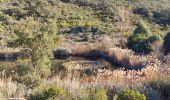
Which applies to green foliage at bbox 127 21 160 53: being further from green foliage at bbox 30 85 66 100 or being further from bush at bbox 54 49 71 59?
green foliage at bbox 30 85 66 100

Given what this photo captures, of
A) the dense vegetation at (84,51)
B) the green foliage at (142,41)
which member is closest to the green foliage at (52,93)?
the dense vegetation at (84,51)

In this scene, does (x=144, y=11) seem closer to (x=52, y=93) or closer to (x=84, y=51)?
(x=84, y=51)

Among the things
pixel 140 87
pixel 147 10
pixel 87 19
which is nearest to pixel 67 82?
pixel 140 87

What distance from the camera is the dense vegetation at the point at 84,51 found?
36.4 feet

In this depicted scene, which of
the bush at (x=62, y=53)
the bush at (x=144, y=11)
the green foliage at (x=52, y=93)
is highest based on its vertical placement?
the green foliage at (x=52, y=93)

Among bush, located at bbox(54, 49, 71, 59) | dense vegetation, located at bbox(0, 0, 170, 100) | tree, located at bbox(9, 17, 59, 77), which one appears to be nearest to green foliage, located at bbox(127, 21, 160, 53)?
dense vegetation, located at bbox(0, 0, 170, 100)

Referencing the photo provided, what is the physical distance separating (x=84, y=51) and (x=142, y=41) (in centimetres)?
383

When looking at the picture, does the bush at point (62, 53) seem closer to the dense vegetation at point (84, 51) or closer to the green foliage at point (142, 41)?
the dense vegetation at point (84, 51)

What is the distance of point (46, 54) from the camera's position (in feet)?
42.4

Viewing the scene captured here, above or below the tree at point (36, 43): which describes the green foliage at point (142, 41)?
below

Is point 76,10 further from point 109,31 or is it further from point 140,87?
point 140,87

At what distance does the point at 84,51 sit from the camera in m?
25.4

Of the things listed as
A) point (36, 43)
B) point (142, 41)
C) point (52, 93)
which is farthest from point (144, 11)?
point (52, 93)

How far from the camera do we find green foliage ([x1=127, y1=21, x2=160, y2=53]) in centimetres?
2209
